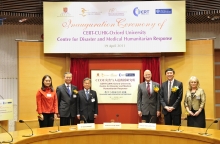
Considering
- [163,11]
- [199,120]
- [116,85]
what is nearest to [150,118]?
[199,120]

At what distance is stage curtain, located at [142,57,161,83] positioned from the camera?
671 centimetres

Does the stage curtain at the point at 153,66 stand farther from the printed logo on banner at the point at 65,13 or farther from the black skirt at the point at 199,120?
the printed logo on banner at the point at 65,13

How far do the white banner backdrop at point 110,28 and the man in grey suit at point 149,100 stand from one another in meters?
0.85

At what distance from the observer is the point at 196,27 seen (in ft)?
24.9

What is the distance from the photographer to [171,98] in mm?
5742

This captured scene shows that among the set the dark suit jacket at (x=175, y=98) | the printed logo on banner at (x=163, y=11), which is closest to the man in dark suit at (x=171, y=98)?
the dark suit jacket at (x=175, y=98)

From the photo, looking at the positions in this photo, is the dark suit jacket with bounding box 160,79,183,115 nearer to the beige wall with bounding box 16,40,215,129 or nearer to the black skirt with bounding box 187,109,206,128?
the black skirt with bounding box 187,109,206,128

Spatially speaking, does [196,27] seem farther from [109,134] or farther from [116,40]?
[109,134]

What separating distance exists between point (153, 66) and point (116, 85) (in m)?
0.84

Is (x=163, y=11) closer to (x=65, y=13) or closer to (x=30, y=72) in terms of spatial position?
(x=65, y=13)

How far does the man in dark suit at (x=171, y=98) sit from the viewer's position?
18.7ft

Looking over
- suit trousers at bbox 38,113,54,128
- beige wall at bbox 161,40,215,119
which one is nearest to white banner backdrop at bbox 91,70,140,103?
beige wall at bbox 161,40,215,119

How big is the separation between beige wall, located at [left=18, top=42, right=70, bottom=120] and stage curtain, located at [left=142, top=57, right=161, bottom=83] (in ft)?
6.16

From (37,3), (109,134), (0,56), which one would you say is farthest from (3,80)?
(109,134)
